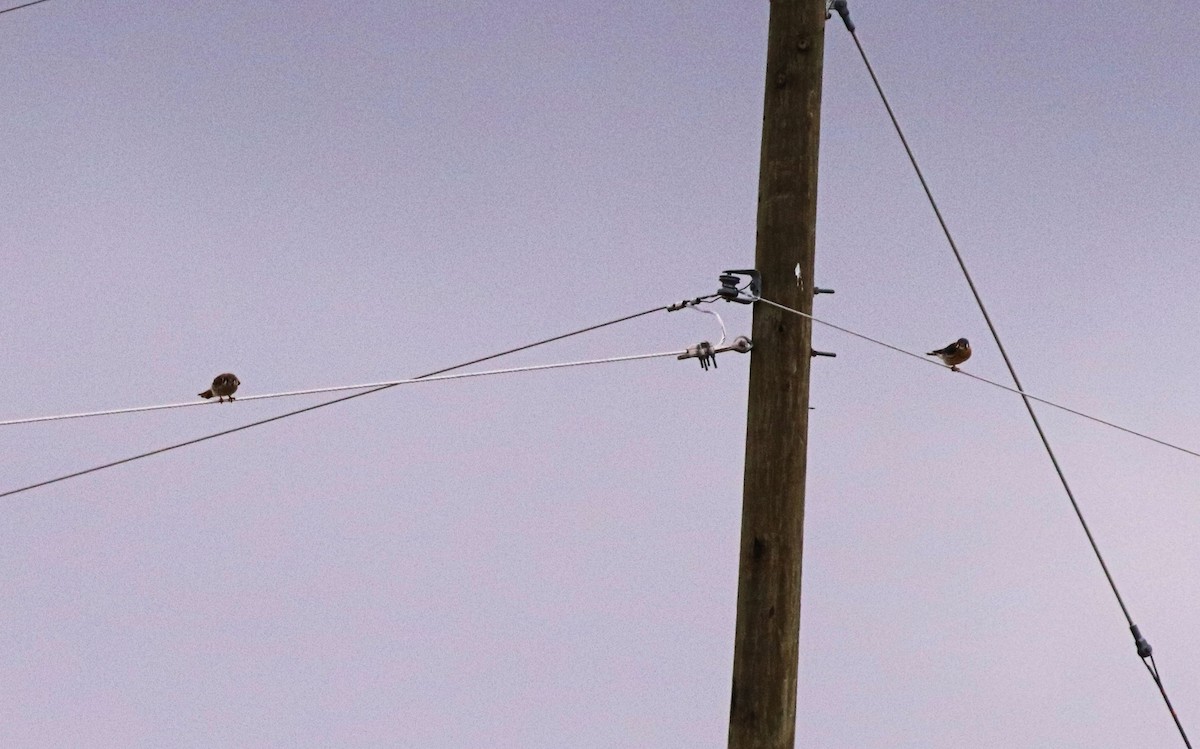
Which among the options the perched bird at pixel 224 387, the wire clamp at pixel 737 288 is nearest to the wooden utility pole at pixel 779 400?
the wire clamp at pixel 737 288

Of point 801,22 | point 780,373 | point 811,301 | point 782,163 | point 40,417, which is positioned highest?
point 801,22

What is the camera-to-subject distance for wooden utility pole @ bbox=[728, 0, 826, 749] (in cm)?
580

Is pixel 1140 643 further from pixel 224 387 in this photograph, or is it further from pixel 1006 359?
pixel 224 387

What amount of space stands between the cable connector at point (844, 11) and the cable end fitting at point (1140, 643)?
11.9ft

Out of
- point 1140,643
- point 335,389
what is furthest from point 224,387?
point 1140,643

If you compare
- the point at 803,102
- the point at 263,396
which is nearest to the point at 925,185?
the point at 803,102

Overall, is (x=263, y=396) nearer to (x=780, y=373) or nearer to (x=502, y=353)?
(x=502, y=353)

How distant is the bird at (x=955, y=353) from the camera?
6.86m

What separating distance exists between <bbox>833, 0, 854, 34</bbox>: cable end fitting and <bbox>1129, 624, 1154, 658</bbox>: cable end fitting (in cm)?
363

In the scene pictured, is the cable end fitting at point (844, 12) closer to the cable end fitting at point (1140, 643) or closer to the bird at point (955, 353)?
the bird at point (955, 353)

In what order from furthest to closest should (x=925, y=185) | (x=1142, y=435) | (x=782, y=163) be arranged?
(x=1142, y=435), (x=925, y=185), (x=782, y=163)

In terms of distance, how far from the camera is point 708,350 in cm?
641

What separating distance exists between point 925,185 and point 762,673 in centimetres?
308

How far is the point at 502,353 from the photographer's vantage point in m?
7.06
